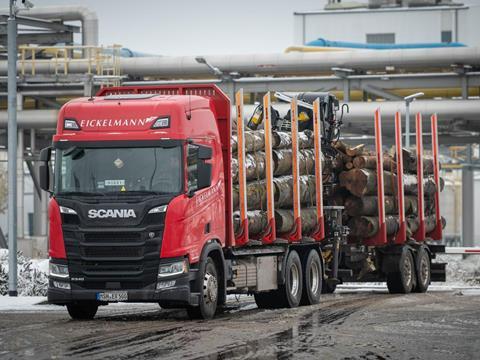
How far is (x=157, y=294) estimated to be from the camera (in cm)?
1775

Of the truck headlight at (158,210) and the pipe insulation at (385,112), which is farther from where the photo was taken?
the pipe insulation at (385,112)

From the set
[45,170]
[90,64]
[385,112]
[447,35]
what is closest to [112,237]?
[45,170]

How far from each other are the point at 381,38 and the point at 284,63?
33.5m

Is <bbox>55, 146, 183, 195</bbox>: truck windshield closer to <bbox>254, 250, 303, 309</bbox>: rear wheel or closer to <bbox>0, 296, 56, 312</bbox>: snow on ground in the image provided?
<bbox>0, 296, 56, 312</bbox>: snow on ground

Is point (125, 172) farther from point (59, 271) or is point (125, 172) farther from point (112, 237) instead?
point (59, 271)

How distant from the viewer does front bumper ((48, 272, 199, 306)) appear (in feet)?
58.1

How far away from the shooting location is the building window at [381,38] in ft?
247

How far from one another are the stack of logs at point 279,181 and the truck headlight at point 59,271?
318 cm

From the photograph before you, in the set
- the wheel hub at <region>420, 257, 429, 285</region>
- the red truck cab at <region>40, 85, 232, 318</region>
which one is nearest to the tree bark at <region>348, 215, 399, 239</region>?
the wheel hub at <region>420, 257, 429, 285</region>

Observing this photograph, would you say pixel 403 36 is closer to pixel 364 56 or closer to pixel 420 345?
pixel 364 56

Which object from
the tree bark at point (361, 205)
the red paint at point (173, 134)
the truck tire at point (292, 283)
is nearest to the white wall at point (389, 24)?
the tree bark at point (361, 205)

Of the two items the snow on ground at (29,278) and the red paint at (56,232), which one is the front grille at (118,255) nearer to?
the red paint at (56,232)

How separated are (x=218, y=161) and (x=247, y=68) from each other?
24788 mm

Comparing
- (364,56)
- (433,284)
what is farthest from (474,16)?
(433,284)
